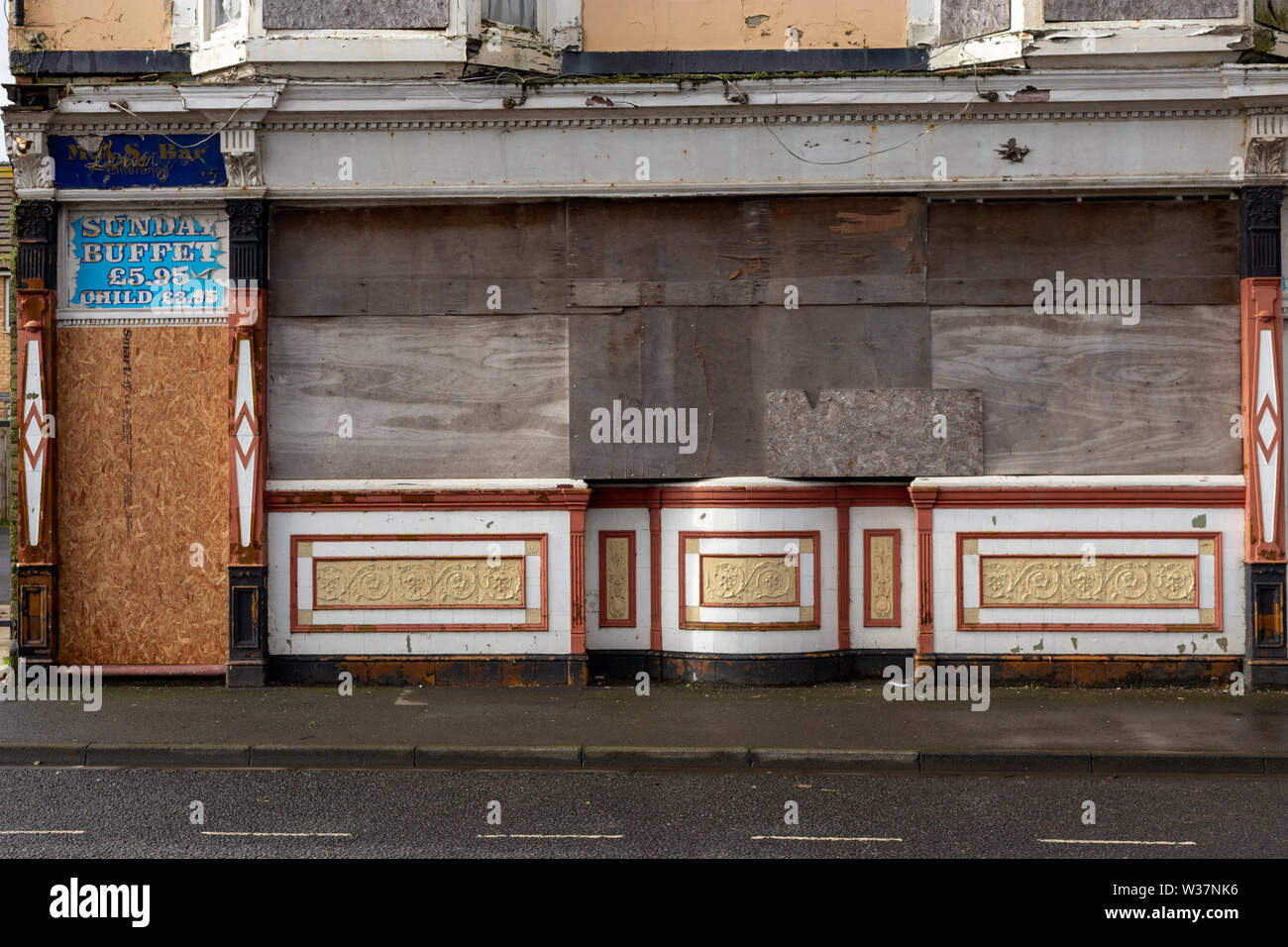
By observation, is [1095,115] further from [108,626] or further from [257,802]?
[108,626]

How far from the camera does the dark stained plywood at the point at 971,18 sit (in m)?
11.8

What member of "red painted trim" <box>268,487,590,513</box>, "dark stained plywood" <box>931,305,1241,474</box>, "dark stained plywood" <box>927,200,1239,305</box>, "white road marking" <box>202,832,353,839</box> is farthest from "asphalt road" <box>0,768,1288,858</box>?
"dark stained plywood" <box>927,200,1239,305</box>

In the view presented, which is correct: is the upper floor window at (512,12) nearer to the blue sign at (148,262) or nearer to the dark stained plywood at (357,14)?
the dark stained plywood at (357,14)

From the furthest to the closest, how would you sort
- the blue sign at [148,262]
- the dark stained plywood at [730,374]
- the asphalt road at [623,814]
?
the blue sign at [148,262]
the dark stained plywood at [730,374]
the asphalt road at [623,814]

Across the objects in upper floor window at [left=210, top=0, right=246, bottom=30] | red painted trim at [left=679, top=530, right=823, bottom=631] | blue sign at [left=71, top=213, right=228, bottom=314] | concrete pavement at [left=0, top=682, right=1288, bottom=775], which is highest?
upper floor window at [left=210, top=0, right=246, bottom=30]

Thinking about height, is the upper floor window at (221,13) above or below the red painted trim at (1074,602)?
above

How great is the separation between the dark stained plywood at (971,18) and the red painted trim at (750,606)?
454 centimetres

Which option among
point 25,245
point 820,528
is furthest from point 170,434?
point 820,528

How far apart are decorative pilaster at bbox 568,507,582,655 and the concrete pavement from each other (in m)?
0.54

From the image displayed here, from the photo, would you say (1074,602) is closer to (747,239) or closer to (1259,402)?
(1259,402)

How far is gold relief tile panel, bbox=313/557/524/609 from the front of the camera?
475 inches

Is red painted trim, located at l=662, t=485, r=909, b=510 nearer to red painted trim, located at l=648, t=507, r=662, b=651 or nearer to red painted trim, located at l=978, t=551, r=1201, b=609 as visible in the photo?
red painted trim, located at l=648, t=507, r=662, b=651

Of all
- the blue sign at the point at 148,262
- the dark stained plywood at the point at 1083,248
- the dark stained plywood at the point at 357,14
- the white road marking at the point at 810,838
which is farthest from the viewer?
the blue sign at the point at 148,262

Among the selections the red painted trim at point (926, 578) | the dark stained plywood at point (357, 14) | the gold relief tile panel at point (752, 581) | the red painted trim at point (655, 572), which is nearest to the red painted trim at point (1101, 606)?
the red painted trim at point (926, 578)
